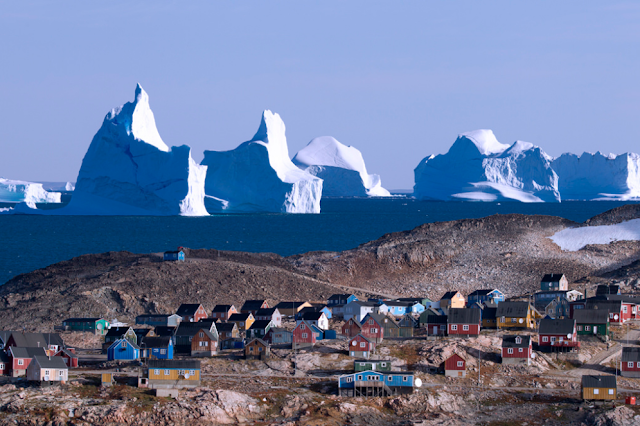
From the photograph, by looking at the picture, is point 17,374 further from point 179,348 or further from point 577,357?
point 577,357

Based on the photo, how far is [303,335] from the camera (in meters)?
52.0

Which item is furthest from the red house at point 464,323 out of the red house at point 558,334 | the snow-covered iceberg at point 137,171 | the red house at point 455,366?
the snow-covered iceberg at point 137,171

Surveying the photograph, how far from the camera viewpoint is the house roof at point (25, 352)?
146ft

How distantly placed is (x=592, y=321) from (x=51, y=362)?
1240 inches

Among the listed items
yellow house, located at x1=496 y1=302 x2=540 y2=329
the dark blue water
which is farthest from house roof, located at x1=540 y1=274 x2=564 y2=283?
the dark blue water

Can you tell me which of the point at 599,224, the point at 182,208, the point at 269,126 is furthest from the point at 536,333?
the point at 269,126

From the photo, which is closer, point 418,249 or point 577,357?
point 577,357

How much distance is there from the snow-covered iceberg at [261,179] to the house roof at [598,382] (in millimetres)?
119776

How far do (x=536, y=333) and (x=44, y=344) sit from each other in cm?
2888

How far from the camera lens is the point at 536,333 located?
5434 cm

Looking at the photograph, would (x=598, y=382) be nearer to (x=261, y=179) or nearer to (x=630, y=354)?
(x=630, y=354)

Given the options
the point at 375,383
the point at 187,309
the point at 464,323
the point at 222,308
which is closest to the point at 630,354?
the point at 464,323

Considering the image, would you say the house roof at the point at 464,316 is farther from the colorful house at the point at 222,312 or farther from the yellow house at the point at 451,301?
the colorful house at the point at 222,312

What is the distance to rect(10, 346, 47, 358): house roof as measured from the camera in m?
44.6
